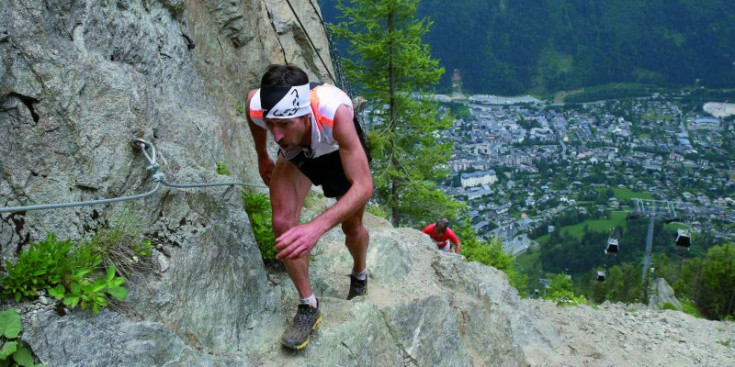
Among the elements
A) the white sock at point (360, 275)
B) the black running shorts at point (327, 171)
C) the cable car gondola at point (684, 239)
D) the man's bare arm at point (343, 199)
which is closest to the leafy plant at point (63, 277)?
the man's bare arm at point (343, 199)

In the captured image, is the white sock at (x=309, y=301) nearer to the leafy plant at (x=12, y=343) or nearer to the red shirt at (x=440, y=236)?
the leafy plant at (x=12, y=343)

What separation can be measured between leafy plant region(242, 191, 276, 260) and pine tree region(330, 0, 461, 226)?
1355 centimetres

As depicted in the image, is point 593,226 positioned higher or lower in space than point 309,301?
lower

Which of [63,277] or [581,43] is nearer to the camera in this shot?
[63,277]

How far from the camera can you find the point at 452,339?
6559 millimetres

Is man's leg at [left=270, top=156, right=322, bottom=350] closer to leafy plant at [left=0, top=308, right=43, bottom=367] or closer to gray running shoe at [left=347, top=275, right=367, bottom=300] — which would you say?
gray running shoe at [left=347, top=275, right=367, bottom=300]

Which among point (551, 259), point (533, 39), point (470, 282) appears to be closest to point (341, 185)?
point (470, 282)

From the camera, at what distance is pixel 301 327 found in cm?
475

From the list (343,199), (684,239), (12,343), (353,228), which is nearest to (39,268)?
(12,343)

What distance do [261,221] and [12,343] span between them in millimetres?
2843

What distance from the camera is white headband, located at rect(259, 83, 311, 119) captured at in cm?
388

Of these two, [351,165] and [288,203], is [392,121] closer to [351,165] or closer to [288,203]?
[288,203]

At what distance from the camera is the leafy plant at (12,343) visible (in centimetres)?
323

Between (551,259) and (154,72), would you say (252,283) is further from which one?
(551,259)
